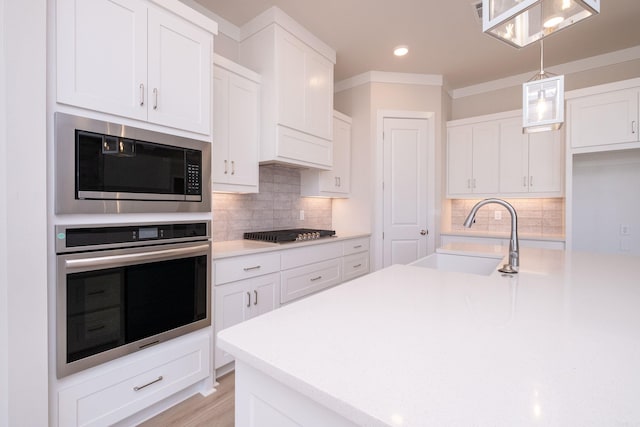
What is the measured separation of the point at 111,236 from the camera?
1458 millimetres

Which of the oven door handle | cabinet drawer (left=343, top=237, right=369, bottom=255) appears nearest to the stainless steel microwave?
the oven door handle

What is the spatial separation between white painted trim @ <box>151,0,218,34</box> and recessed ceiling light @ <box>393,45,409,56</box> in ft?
6.66

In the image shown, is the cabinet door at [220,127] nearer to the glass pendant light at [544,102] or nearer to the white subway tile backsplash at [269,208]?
the white subway tile backsplash at [269,208]

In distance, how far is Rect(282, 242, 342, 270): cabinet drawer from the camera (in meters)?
2.52

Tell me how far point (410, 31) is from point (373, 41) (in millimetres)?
365

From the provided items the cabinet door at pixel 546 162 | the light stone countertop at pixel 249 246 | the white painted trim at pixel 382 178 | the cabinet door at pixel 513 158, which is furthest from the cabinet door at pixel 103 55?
the cabinet door at pixel 546 162

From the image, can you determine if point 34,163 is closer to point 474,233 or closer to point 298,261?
point 298,261

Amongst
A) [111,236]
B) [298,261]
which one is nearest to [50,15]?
[111,236]

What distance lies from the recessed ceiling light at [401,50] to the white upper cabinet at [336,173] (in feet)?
2.86

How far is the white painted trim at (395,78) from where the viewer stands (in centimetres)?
369

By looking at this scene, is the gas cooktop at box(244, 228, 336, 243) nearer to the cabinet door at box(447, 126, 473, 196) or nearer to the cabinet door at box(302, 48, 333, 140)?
the cabinet door at box(302, 48, 333, 140)

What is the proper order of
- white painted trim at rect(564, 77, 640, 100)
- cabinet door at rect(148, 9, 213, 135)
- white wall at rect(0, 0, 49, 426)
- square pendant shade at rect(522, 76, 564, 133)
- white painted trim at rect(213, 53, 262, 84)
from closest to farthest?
white wall at rect(0, 0, 49, 426) < square pendant shade at rect(522, 76, 564, 133) < cabinet door at rect(148, 9, 213, 135) < white painted trim at rect(213, 53, 262, 84) < white painted trim at rect(564, 77, 640, 100)

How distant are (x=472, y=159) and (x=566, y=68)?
140 cm

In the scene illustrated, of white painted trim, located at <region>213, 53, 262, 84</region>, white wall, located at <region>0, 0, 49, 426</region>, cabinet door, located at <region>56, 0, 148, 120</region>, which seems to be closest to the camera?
white wall, located at <region>0, 0, 49, 426</region>
